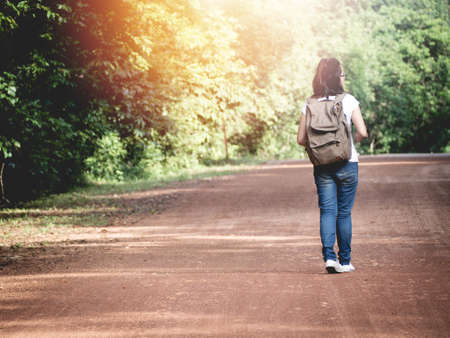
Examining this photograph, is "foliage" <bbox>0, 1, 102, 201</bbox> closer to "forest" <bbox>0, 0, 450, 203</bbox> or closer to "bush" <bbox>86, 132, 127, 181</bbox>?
"forest" <bbox>0, 0, 450, 203</bbox>

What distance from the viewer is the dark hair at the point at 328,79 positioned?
5.79 meters

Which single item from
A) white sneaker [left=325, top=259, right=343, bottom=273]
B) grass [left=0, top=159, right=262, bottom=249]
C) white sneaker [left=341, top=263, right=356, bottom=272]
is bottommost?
grass [left=0, top=159, right=262, bottom=249]

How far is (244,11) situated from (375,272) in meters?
27.1

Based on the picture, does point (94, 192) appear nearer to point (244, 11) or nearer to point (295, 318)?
point (295, 318)

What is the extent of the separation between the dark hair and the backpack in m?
0.09

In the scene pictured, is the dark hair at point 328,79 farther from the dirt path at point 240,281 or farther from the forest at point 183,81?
the forest at point 183,81

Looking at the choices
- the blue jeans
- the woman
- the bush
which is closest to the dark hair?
the woman

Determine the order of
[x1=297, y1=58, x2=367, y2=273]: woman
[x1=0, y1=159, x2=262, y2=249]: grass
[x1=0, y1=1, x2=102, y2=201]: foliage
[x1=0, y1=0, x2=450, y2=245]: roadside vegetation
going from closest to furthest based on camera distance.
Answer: [x1=297, y1=58, x2=367, y2=273]: woman < [x1=0, y1=159, x2=262, y2=249]: grass < [x1=0, y1=1, x2=102, y2=201]: foliage < [x1=0, y1=0, x2=450, y2=245]: roadside vegetation

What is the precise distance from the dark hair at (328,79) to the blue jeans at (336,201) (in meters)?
0.70

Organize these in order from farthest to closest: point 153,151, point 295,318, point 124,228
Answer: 1. point 153,151
2. point 124,228
3. point 295,318

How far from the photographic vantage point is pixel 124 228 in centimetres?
1029

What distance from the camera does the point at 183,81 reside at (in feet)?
74.1

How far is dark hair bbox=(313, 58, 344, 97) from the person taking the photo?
19.0ft

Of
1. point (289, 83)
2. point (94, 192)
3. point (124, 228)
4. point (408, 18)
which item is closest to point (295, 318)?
point (124, 228)
